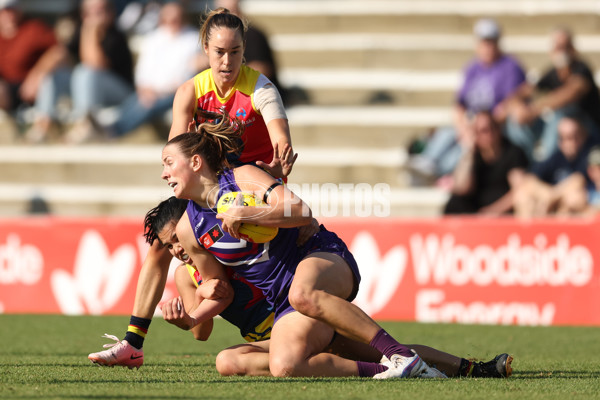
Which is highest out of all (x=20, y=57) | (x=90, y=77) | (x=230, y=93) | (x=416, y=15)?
(x=416, y=15)

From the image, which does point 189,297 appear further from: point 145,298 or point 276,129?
point 276,129

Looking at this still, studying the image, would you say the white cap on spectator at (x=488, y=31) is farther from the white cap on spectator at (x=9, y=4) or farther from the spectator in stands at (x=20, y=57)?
the white cap on spectator at (x=9, y=4)

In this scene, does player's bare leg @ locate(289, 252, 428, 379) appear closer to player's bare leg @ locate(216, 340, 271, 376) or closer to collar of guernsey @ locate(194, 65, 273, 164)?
player's bare leg @ locate(216, 340, 271, 376)

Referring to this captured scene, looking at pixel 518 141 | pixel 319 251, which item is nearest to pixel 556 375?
pixel 319 251

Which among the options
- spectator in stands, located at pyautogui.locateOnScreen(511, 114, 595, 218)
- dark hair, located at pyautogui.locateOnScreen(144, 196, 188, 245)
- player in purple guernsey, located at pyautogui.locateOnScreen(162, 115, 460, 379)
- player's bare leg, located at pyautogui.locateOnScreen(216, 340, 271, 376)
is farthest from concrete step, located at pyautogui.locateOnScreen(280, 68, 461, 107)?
player's bare leg, located at pyautogui.locateOnScreen(216, 340, 271, 376)

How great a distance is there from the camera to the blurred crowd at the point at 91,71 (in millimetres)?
13703

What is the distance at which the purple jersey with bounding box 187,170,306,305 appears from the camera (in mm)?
5234

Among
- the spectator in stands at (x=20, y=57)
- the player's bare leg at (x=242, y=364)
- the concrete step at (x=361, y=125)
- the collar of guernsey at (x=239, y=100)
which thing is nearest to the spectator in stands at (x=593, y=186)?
the concrete step at (x=361, y=125)

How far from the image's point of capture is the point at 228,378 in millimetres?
5258

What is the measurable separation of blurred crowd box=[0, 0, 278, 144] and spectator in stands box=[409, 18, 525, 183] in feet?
10.9

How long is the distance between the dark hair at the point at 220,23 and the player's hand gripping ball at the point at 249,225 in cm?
114

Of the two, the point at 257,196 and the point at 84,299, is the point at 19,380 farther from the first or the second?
the point at 84,299

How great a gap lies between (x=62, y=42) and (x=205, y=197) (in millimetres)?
10342

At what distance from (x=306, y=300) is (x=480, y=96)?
25.6 feet
